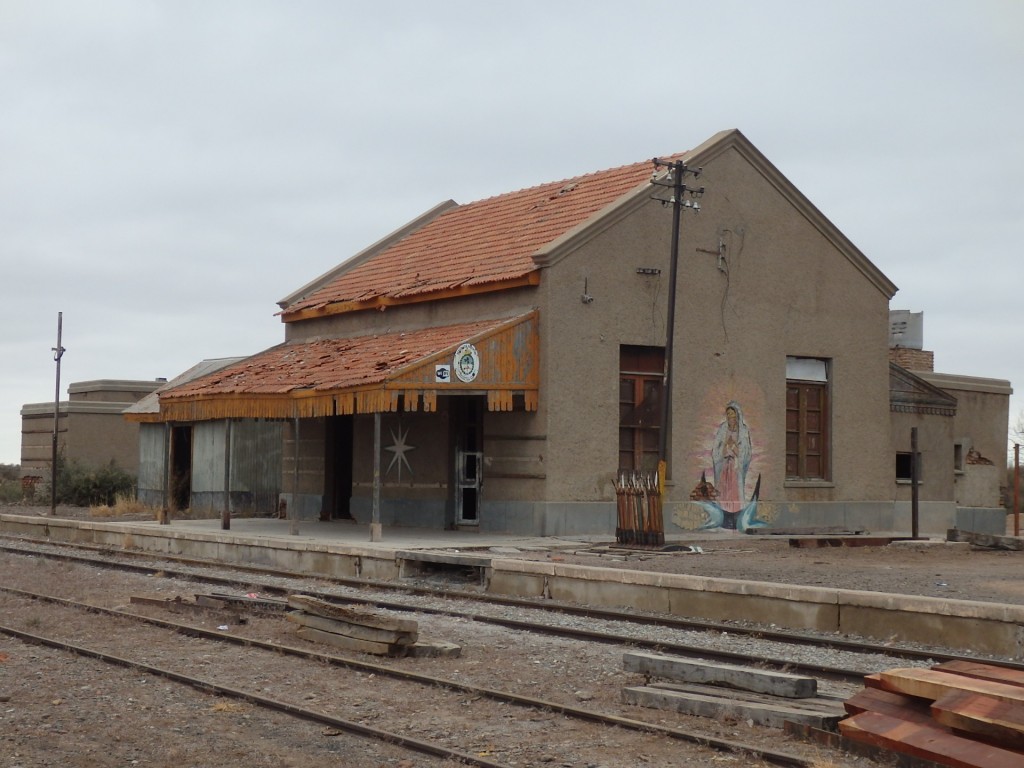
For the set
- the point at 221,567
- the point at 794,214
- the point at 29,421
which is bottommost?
the point at 221,567

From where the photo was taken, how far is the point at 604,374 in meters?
23.8

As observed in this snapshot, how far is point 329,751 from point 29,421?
4283 centimetres

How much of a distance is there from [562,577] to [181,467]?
21576 millimetres

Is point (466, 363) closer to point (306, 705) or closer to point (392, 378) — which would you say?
point (392, 378)

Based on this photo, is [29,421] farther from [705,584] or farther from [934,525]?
[705,584]

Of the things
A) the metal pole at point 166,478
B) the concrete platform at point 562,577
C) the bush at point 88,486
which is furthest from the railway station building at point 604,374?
the bush at point 88,486

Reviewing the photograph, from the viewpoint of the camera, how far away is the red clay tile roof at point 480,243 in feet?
81.3

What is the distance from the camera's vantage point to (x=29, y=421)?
4744 centimetres

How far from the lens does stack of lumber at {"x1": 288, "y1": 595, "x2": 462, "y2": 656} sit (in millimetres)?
11352

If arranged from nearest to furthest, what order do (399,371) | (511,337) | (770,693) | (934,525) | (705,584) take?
(770,693), (705,584), (399,371), (511,337), (934,525)

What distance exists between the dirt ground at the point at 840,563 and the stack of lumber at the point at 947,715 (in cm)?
654

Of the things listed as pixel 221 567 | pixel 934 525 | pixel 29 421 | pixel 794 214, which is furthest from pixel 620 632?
pixel 29 421

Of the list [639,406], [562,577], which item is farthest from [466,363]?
[562,577]

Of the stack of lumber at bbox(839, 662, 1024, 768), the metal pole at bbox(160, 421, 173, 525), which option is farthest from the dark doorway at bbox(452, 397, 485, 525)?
Answer: the stack of lumber at bbox(839, 662, 1024, 768)
